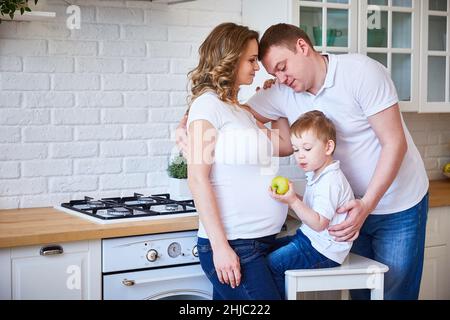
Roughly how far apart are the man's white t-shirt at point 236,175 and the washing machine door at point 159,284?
1.02 feet

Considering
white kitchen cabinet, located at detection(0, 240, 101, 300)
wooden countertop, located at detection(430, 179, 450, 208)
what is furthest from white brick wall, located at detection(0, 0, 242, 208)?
wooden countertop, located at detection(430, 179, 450, 208)

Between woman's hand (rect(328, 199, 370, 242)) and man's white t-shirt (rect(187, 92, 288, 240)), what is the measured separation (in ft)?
0.72

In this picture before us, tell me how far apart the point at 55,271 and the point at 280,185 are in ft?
2.78

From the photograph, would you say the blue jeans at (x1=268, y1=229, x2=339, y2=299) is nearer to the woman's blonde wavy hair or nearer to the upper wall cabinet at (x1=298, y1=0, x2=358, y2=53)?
the woman's blonde wavy hair

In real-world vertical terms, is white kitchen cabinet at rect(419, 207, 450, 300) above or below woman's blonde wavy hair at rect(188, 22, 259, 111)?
below

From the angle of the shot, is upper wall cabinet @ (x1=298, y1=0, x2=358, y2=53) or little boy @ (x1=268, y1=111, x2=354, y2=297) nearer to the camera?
little boy @ (x1=268, y1=111, x2=354, y2=297)

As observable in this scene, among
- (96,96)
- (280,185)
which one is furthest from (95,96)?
(280,185)

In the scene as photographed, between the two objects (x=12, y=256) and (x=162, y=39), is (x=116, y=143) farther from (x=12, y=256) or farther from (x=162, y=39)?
(x=12, y=256)

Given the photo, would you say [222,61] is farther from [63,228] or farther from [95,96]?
[95,96]

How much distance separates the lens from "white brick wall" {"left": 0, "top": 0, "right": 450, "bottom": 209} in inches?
118

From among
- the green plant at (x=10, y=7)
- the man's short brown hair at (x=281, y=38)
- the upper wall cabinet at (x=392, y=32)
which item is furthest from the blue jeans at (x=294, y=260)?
the green plant at (x=10, y=7)

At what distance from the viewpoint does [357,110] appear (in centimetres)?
260

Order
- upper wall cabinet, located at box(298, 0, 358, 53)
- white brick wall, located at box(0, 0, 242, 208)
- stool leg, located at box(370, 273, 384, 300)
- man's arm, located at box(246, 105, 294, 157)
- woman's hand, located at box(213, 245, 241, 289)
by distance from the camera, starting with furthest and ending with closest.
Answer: upper wall cabinet, located at box(298, 0, 358, 53)
white brick wall, located at box(0, 0, 242, 208)
man's arm, located at box(246, 105, 294, 157)
stool leg, located at box(370, 273, 384, 300)
woman's hand, located at box(213, 245, 241, 289)
